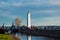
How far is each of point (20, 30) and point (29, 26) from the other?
17628mm

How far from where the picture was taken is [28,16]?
127 m

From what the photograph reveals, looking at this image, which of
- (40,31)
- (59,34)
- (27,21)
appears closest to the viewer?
(59,34)

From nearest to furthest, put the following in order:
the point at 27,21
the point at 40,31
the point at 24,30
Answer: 1. the point at 40,31
2. the point at 27,21
3. the point at 24,30

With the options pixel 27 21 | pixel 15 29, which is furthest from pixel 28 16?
pixel 15 29

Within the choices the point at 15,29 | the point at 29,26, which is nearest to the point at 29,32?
the point at 29,26

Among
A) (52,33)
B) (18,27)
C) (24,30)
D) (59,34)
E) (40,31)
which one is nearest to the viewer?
(59,34)

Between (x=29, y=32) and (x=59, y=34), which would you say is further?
(x=29, y=32)

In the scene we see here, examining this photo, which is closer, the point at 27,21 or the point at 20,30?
the point at 27,21

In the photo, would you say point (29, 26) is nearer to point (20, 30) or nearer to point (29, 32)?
point (29, 32)

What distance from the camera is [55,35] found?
98.2 m

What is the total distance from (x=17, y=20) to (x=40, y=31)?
4506 cm

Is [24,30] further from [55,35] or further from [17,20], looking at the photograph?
[55,35]

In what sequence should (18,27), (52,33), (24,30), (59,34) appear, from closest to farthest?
(59,34) → (52,33) → (24,30) → (18,27)

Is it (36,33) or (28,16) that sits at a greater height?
(28,16)
